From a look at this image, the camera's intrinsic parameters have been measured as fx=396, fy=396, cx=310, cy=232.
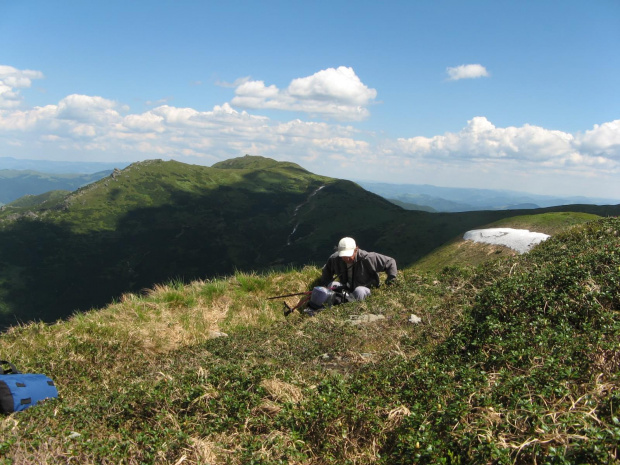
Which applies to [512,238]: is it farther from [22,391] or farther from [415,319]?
[22,391]

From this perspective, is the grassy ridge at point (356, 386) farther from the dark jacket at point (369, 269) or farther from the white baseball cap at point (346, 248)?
the dark jacket at point (369, 269)

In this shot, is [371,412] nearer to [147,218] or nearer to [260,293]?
[260,293]

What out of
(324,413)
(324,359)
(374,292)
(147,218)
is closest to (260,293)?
(374,292)

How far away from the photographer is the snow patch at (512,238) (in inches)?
682

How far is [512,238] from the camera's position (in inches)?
754

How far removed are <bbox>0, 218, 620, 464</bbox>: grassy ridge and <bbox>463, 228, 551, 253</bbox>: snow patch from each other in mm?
10165

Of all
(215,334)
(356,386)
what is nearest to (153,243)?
(215,334)

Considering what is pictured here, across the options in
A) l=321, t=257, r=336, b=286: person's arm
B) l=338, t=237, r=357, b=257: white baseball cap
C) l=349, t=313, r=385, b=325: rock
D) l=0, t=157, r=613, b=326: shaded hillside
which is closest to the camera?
l=349, t=313, r=385, b=325: rock

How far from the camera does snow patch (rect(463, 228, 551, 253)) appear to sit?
17.3 meters

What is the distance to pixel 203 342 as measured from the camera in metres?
8.55

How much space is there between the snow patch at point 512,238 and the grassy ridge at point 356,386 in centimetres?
1017

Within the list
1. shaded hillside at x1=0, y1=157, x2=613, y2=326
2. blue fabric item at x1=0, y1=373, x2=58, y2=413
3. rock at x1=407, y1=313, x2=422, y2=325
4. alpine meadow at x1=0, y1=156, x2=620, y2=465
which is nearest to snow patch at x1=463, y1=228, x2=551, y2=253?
alpine meadow at x1=0, y1=156, x2=620, y2=465

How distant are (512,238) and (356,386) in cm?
1694

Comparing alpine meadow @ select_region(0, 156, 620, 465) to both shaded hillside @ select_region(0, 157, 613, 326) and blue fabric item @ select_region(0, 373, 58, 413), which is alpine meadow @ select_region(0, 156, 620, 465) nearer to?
blue fabric item @ select_region(0, 373, 58, 413)
